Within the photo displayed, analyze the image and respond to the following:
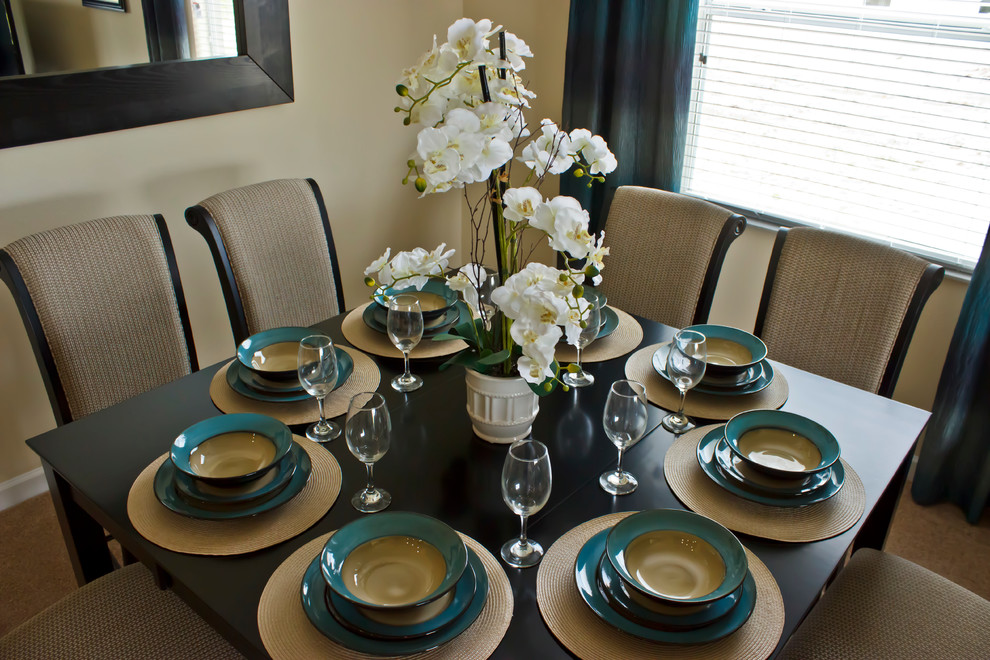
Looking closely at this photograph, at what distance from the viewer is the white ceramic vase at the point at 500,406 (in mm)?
1474

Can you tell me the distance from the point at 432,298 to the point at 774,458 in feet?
3.17

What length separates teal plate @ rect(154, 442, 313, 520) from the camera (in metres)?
1.32

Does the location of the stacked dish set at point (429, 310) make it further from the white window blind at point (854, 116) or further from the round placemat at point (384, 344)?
the white window blind at point (854, 116)

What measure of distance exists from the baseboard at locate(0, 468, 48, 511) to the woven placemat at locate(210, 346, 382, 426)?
3.94 feet

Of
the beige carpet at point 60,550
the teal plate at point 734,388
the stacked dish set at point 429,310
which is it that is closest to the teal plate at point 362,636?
the teal plate at point 734,388

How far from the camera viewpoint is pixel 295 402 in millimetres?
1680

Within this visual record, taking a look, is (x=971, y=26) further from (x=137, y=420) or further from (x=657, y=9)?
(x=137, y=420)

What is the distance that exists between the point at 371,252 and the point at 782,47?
1719 millimetres

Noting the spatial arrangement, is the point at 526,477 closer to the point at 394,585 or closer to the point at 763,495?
the point at 394,585

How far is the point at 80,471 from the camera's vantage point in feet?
4.74

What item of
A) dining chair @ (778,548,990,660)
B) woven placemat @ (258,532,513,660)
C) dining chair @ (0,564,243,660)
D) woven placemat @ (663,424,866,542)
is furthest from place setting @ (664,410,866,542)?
dining chair @ (0,564,243,660)

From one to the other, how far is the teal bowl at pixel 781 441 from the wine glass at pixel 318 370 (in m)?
0.76

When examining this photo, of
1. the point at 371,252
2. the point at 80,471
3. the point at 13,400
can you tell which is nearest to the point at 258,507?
the point at 80,471

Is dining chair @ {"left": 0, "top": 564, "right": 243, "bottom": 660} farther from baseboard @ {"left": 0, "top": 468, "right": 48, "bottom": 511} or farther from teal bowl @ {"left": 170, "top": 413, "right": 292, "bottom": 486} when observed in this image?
baseboard @ {"left": 0, "top": 468, "right": 48, "bottom": 511}
